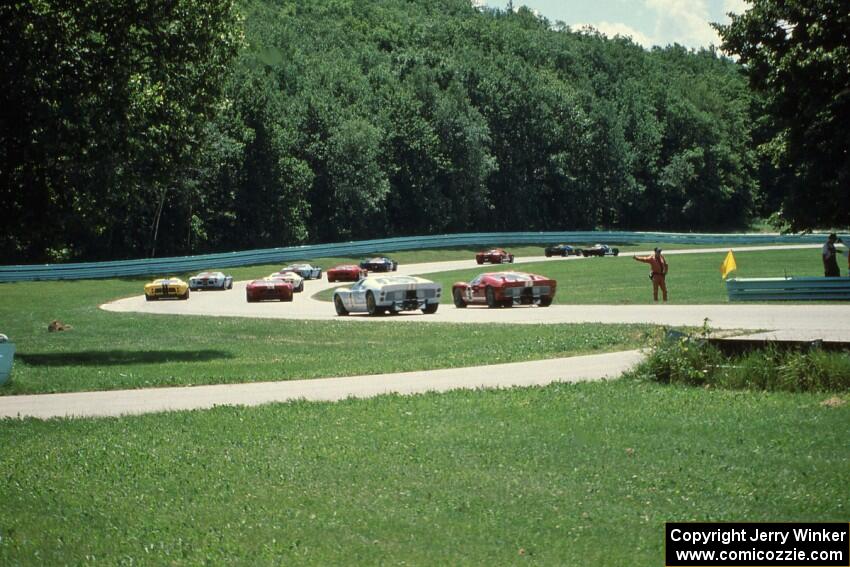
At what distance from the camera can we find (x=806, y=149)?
32938 mm

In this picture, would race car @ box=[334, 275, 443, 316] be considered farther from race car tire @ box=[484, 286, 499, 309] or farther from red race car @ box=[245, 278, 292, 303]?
red race car @ box=[245, 278, 292, 303]

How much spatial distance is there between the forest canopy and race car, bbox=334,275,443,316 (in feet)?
26.1

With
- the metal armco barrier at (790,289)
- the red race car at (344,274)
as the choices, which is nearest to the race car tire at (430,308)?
the metal armco barrier at (790,289)

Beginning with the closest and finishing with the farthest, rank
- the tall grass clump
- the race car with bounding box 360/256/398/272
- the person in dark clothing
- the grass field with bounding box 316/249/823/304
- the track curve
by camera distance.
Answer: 1. the tall grass clump
2. the track curve
3. the person in dark clothing
4. the grass field with bounding box 316/249/823/304
5. the race car with bounding box 360/256/398/272

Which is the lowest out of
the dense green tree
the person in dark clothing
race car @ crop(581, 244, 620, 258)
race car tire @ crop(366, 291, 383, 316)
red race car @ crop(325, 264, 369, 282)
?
race car @ crop(581, 244, 620, 258)

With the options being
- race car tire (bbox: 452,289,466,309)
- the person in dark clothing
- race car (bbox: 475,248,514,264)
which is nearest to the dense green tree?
the person in dark clothing

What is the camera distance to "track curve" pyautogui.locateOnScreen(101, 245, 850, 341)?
892 inches

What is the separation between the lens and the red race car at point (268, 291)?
44.8 metres

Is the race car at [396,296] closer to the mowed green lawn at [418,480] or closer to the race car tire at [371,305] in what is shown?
the race car tire at [371,305]

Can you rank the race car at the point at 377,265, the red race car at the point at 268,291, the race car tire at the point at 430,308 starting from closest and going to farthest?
1. the race car tire at the point at 430,308
2. the red race car at the point at 268,291
3. the race car at the point at 377,265

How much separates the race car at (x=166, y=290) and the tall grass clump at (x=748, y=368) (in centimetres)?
3525

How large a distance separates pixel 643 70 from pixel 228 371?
152443 mm

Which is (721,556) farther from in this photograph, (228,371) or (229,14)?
(229,14)

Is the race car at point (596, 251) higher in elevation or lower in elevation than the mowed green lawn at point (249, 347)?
lower
